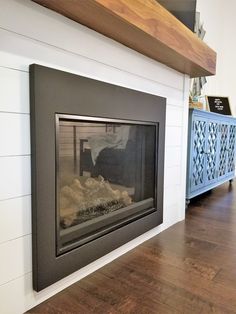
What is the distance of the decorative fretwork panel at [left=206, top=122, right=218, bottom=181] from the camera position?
7.91ft

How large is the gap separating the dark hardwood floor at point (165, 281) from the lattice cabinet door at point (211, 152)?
0.84 metres

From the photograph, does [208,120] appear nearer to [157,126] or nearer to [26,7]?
[157,126]

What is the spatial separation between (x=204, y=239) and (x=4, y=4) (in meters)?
1.55

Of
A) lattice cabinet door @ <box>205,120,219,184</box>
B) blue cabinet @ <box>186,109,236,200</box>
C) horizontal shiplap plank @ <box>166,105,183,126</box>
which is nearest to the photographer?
horizontal shiplap plank @ <box>166,105,183,126</box>

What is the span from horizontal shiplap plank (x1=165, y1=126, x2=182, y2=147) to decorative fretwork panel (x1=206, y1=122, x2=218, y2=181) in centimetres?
66

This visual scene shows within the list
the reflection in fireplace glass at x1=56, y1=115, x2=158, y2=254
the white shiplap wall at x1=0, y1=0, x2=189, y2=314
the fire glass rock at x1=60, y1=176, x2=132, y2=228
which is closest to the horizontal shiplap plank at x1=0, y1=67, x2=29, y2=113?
the white shiplap wall at x1=0, y1=0, x2=189, y2=314

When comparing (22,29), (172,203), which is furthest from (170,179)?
(22,29)

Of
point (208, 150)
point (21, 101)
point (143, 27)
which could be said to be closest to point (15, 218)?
→ point (21, 101)

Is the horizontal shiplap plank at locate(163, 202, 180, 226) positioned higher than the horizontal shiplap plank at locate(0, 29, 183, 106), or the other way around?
the horizontal shiplap plank at locate(0, 29, 183, 106)

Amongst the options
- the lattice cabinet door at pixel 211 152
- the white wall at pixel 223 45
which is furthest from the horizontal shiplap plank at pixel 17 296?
the white wall at pixel 223 45

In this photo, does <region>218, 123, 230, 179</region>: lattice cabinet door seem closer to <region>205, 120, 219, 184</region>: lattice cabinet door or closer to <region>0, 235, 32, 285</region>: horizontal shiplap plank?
<region>205, 120, 219, 184</region>: lattice cabinet door

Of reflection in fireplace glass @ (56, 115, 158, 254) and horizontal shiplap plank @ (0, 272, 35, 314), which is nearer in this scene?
horizontal shiplap plank @ (0, 272, 35, 314)

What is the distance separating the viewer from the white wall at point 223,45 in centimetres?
337

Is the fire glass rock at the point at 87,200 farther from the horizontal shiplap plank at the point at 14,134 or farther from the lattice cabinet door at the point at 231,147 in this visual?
the lattice cabinet door at the point at 231,147
